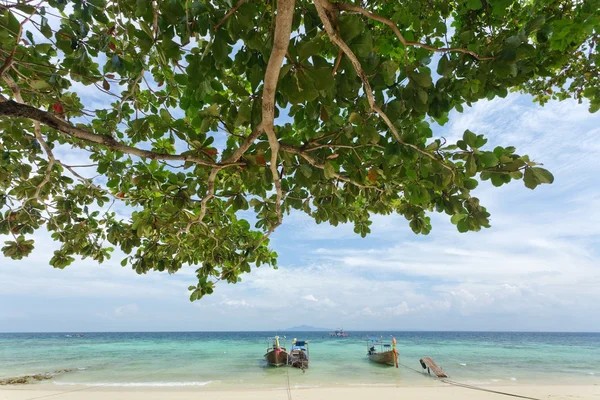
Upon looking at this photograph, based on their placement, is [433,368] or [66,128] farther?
[433,368]

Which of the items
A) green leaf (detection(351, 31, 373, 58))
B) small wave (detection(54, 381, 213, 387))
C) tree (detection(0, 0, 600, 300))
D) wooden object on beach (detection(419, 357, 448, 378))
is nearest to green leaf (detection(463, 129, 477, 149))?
tree (detection(0, 0, 600, 300))

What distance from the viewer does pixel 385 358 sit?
1633 cm

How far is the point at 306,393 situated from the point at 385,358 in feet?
26.1

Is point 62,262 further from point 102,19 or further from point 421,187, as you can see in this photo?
point 421,187

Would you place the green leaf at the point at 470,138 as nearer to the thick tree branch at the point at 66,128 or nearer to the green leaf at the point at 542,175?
the green leaf at the point at 542,175

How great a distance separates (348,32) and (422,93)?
47 cm

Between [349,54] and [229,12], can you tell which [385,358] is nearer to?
[349,54]

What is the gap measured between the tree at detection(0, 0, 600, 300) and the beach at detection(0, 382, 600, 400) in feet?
25.8

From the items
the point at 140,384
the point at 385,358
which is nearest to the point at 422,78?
the point at 140,384

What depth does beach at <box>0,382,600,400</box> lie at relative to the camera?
9.24 m

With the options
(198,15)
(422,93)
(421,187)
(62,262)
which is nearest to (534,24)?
(422,93)

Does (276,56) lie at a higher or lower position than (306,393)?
higher

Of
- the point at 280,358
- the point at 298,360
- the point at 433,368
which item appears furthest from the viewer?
the point at 280,358

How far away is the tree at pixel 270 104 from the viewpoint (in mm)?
1299
